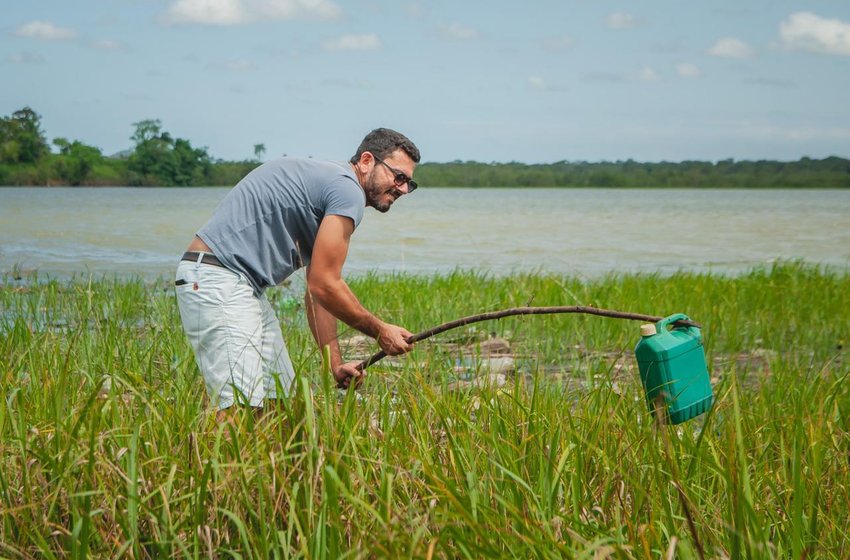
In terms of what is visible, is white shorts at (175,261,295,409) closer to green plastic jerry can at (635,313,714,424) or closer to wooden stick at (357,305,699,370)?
wooden stick at (357,305,699,370)

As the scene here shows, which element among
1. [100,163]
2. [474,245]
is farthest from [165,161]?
[474,245]

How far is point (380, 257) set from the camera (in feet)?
64.6

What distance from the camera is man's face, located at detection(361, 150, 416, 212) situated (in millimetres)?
4242

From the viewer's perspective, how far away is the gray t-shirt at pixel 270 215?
4168mm

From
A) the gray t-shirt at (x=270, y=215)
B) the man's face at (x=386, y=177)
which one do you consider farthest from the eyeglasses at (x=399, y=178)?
the gray t-shirt at (x=270, y=215)

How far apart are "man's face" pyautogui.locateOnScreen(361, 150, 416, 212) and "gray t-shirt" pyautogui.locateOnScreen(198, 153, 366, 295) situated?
114 millimetres

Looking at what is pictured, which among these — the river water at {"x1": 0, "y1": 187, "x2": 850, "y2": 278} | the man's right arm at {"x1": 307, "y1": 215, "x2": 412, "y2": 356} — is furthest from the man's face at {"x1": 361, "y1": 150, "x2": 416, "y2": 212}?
the river water at {"x1": 0, "y1": 187, "x2": 850, "y2": 278}

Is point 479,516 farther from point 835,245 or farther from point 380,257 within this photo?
point 835,245

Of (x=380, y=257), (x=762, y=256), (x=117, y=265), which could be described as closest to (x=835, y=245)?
(x=762, y=256)

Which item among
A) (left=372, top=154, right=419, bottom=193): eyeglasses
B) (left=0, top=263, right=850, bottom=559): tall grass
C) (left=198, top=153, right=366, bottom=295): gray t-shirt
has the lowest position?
(left=0, top=263, right=850, bottom=559): tall grass

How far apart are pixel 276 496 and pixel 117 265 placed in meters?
14.0

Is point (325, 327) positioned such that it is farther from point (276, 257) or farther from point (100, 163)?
point (100, 163)

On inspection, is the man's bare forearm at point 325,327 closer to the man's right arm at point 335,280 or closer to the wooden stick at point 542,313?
the man's right arm at point 335,280

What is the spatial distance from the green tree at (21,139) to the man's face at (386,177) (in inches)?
2692
